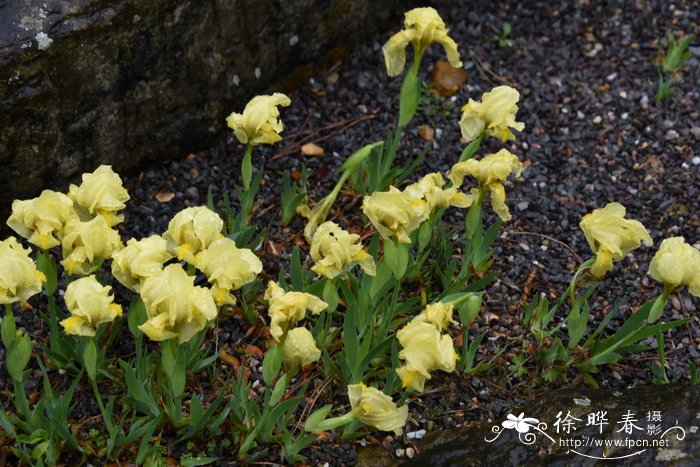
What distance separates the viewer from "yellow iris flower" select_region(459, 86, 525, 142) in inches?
115

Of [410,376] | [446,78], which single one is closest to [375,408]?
[410,376]

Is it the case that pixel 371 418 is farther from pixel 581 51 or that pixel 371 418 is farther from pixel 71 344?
pixel 581 51

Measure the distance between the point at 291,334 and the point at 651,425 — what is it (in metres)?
1.14

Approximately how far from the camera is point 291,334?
2.32 m

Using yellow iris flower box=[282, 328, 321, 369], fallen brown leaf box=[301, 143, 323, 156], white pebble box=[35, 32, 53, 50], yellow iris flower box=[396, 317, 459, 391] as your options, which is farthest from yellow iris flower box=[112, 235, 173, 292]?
A: fallen brown leaf box=[301, 143, 323, 156]

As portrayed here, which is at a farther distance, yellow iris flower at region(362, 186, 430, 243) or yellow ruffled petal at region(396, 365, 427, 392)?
yellow iris flower at region(362, 186, 430, 243)

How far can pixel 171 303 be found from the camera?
2152mm

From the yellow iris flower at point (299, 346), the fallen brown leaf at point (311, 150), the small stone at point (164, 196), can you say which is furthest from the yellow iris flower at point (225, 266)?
the fallen brown leaf at point (311, 150)

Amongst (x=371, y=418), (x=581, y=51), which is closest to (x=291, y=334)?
(x=371, y=418)

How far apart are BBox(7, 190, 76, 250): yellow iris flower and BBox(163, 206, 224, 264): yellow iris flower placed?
0.30 m

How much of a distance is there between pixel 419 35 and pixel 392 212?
35.4 inches

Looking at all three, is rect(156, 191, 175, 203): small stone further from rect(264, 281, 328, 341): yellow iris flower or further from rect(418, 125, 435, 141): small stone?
rect(264, 281, 328, 341): yellow iris flower

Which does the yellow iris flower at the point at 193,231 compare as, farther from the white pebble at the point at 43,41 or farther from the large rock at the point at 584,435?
the white pebble at the point at 43,41

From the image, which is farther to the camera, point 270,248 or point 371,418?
point 270,248
